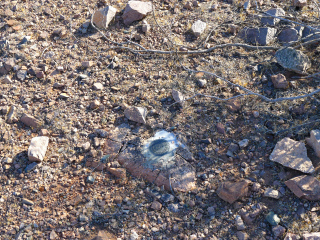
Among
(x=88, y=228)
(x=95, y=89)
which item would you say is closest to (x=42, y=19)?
(x=95, y=89)

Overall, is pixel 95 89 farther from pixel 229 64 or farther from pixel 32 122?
pixel 229 64

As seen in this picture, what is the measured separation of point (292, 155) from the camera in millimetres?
3039

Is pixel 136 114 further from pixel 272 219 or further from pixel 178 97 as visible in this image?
pixel 272 219

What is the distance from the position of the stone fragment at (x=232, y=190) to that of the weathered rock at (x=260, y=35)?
2.09 meters

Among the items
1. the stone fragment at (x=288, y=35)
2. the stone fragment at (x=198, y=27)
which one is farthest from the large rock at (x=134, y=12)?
the stone fragment at (x=288, y=35)

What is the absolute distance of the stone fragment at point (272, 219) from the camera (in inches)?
108

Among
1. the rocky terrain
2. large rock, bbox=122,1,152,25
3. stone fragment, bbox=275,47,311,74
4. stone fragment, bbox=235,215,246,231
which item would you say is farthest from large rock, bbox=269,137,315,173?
large rock, bbox=122,1,152,25

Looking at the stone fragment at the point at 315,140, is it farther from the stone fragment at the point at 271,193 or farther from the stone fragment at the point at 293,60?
the stone fragment at the point at 293,60

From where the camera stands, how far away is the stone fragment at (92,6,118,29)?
14.5 ft

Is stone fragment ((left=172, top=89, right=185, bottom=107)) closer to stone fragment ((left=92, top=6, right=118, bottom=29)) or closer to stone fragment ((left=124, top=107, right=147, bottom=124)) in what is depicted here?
stone fragment ((left=124, top=107, right=147, bottom=124))

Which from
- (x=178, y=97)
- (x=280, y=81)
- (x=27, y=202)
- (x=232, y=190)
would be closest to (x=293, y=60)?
(x=280, y=81)

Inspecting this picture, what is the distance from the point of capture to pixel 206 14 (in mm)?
4574

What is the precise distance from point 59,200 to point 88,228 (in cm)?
42

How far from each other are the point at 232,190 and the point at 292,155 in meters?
0.71
